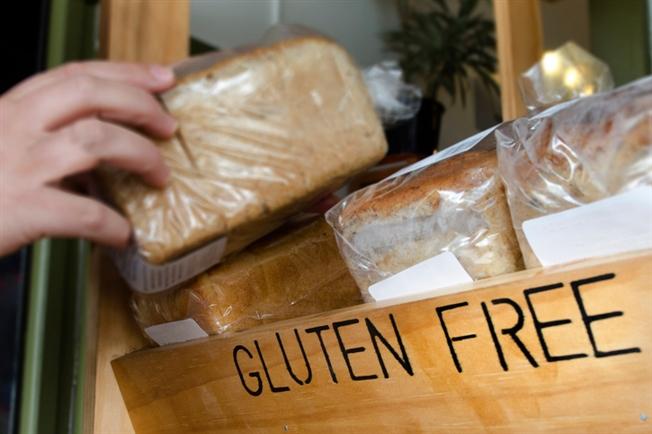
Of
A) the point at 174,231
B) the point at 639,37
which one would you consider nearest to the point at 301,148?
the point at 174,231

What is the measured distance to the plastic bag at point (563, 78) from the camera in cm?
129

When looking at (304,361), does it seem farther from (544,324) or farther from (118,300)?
(118,300)

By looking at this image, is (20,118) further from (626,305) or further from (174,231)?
(626,305)

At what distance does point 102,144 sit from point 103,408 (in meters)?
0.55

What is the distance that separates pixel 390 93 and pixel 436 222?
33 centimetres

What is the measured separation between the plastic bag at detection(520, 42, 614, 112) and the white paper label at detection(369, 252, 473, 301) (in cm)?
61

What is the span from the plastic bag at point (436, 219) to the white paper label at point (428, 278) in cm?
2

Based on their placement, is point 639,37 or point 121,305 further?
point 639,37

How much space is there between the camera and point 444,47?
10.3ft

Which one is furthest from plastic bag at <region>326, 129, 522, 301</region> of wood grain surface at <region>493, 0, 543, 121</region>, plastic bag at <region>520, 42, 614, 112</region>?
wood grain surface at <region>493, 0, 543, 121</region>

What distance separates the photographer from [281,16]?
172cm

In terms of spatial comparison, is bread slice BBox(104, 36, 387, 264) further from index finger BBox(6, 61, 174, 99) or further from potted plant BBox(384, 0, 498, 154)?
potted plant BBox(384, 0, 498, 154)

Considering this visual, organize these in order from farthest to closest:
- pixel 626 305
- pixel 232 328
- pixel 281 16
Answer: pixel 281 16
pixel 232 328
pixel 626 305

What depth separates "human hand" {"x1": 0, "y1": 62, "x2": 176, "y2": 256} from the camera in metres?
0.57
